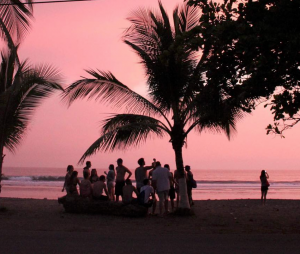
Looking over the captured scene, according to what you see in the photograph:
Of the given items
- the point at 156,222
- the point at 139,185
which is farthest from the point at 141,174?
the point at 156,222

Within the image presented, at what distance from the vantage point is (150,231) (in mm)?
12133

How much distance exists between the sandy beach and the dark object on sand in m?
0.27

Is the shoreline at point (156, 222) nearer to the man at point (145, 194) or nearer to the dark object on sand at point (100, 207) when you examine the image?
the dark object on sand at point (100, 207)

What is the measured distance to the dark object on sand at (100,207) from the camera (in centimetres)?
1467

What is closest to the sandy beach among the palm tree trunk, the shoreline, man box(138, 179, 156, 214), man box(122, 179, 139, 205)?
the shoreline

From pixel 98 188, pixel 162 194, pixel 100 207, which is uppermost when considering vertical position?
pixel 98 188

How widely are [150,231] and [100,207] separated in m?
3.33

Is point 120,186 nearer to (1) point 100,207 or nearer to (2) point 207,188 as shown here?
(1) point 100,207

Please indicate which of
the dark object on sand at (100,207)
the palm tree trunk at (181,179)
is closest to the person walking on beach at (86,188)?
the dark object on sand at (100,207)

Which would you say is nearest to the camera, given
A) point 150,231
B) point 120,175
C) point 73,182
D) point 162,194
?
point 150,231

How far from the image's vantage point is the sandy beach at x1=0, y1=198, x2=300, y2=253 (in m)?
9.38

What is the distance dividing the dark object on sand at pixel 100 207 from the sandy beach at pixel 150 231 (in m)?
0.27

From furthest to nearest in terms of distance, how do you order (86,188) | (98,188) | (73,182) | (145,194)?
(73,182), (86,188), (98,188), (145,194)

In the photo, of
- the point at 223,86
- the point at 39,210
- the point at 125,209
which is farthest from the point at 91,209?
the point at 223,86
